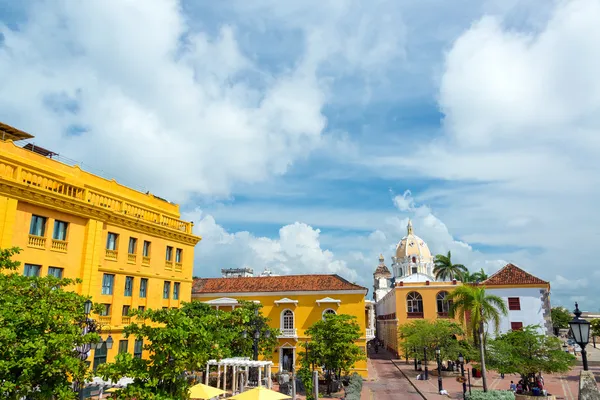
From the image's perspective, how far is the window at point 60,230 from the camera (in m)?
23.3

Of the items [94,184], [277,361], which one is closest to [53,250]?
[94,184]

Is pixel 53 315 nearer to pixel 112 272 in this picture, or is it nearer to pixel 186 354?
pixel 186 354

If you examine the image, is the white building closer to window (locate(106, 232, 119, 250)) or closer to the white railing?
the white railing

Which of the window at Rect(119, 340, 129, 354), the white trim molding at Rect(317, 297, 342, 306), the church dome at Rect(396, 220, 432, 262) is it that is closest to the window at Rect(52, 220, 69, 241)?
the window at Rect(119, 340, 129, 354)

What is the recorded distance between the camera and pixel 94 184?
28.2 metres

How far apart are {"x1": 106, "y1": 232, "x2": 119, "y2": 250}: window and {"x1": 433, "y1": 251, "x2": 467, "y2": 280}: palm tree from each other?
48.5 meters

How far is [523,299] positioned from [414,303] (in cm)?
1090

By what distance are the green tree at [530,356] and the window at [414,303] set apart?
2377 centimetres

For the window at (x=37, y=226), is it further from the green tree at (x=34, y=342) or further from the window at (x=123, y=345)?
the green tree at (x=34, y=342)

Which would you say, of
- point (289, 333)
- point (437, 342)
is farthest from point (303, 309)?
point (437, 342)

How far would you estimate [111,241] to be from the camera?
2700 centimetres

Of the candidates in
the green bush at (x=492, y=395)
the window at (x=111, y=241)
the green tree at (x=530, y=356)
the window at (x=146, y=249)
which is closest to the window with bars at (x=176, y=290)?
the window at (x=146, y=249)

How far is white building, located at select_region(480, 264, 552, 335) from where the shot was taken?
43750mm

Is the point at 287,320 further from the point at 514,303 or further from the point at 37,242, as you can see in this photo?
the point at 514,303
